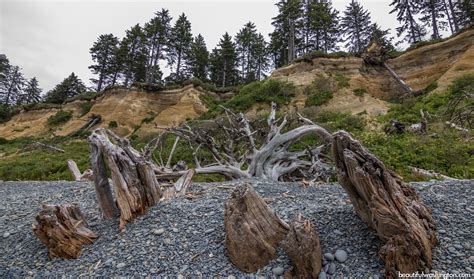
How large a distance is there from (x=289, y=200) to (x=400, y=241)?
66.9 inches

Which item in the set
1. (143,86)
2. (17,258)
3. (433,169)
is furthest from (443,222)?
(143,86)

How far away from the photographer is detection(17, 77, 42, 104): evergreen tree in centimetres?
4556

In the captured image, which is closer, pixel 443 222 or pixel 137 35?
pixel 443 222

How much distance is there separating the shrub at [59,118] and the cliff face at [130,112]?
1.79 feet

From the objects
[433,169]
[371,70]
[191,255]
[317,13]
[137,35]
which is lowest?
[191,255]

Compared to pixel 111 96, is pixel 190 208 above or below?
below

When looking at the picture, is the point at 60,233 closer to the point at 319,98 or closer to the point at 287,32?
the point at 319,98

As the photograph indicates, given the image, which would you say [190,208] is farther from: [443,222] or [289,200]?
[443,222]

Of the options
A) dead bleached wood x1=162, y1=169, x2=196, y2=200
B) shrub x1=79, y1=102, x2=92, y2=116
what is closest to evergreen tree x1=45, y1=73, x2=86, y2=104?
shrub x1=79, y1=102, x2=92, y2=116

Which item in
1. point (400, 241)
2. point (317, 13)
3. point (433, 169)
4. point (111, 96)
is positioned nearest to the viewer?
point (400, 241)

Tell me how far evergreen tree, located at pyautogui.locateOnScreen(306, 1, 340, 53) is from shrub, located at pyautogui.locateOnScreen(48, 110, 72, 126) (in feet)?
98.5

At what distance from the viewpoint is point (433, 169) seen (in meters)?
7.07

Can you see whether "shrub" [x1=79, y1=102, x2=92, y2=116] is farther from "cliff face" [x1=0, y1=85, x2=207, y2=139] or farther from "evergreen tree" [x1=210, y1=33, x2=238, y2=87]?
"evergreen tree" [x1=210, y1=33, x2=238, y2=87]

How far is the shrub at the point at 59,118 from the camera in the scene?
24.9 m
